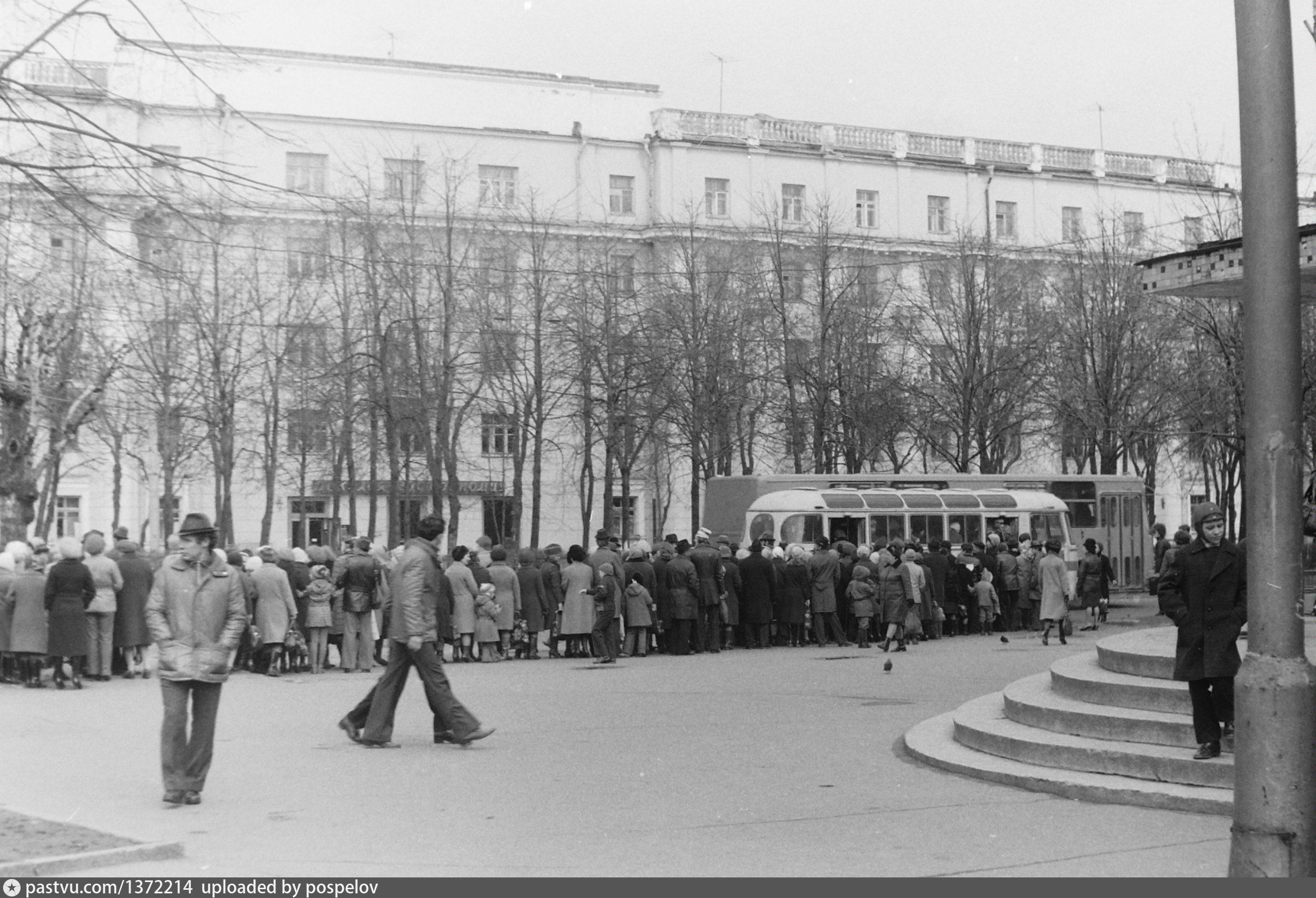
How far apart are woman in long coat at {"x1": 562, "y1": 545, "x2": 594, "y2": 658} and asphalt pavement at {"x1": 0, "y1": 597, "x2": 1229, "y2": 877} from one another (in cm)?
498

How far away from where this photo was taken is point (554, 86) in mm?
55094

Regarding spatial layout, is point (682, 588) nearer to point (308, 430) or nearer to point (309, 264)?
point (309, 264)

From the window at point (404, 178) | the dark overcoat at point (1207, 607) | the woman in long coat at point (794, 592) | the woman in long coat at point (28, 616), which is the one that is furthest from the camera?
the window at point (404, 178)

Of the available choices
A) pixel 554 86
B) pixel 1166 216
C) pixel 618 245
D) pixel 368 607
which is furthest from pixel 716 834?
pixel 1166 216

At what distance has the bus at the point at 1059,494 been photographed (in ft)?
122

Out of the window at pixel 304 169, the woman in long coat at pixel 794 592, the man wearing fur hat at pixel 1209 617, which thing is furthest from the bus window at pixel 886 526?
the man wearing fur hat at pixel 1209 617

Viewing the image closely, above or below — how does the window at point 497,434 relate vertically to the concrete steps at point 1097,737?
above

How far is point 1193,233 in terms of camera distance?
43406 millimetres

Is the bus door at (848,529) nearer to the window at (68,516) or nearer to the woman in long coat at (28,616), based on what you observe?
the woman in long coat at (28,616)

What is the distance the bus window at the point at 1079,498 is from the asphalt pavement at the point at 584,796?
24455 millimetres

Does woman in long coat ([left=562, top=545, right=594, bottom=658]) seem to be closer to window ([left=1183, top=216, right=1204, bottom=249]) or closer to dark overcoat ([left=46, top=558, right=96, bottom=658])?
dark overcoat ([left=46, top=558, right=96, bottom=658])

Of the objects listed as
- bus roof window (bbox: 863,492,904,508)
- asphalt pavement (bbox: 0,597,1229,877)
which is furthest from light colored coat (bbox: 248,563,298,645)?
bus roof window (bbox: 863,492,904,508)

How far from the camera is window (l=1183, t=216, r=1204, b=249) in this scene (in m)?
35.3

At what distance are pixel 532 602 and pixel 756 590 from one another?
3.94m
